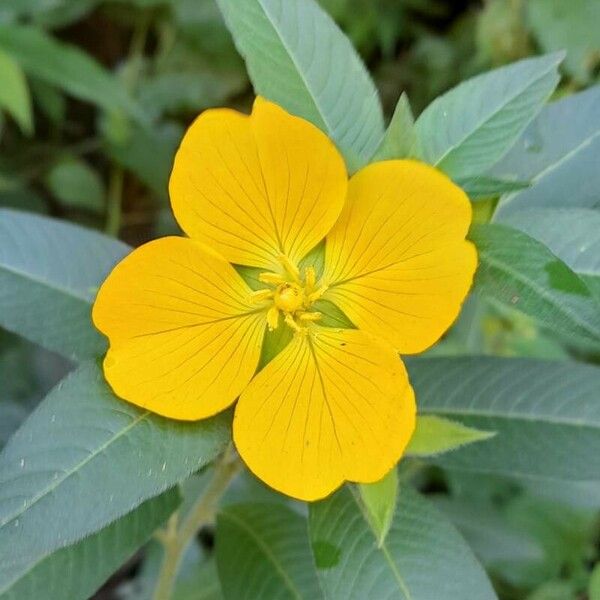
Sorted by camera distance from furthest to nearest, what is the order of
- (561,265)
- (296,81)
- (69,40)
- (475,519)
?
1. (69,40)
2. (475,519)
3. (296,81)
4. (561,265)

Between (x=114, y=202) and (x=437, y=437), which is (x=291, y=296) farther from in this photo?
(x=114, y=202)

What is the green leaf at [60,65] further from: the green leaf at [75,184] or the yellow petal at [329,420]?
the yellow petal at [329,420]

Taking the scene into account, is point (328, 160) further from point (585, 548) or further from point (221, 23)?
point (221, 23)

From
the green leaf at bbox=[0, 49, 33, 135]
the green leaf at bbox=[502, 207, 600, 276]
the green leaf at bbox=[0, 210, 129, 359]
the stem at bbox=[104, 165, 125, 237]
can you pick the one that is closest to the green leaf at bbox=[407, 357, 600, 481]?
the green leaf at bbox=[502, 207, 600, 276]

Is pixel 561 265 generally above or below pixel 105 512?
above

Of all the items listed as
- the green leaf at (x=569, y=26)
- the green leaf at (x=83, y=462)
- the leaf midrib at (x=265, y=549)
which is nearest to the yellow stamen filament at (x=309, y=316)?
the green leaf at (x=83, y=462)

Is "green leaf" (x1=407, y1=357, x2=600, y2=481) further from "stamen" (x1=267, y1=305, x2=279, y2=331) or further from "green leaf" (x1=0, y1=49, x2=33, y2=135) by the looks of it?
"green leaf" (x1=0, y1=49, x2=33, y2=135)

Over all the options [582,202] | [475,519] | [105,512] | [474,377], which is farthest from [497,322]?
[105,512]
